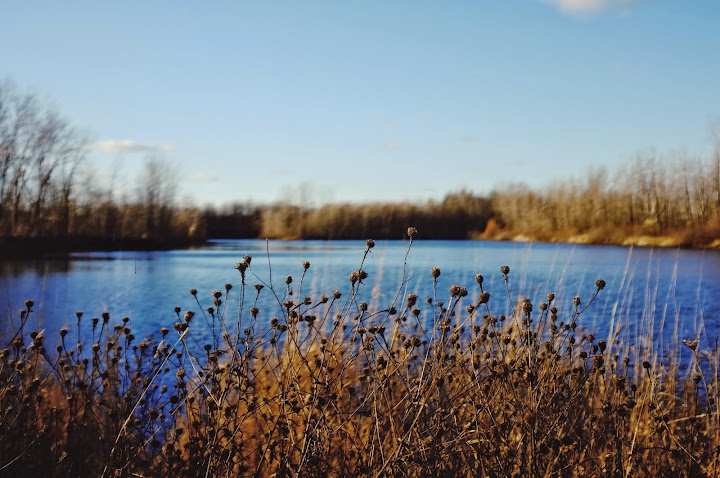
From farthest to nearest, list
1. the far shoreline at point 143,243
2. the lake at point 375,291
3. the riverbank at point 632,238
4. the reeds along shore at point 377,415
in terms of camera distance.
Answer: the riverbank at point 632,238 → the far shoreline at point 143,243 → the lake at point 375,291 → the reeds along shore at point 377,415

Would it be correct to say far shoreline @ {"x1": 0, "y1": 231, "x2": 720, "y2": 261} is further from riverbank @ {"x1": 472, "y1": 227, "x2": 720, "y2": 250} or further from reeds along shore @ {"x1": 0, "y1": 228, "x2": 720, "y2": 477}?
reeds along shore @ {"x1": 0, "y1": 228, "x2": 720, "y2": 477}

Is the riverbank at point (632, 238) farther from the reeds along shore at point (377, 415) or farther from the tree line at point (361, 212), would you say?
the reeds along shore at point (377, 415)

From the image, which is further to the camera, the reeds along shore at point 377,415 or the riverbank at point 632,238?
the riverbank at point 632,238

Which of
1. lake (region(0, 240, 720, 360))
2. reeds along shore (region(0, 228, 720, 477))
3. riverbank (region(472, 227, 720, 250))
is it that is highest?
riverbank (region(472, 227, 720, 250))

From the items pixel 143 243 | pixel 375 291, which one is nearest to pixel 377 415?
pixel 375 291

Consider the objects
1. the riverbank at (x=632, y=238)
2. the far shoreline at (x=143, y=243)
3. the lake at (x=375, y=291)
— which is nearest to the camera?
the lake at (x=375, y=291)

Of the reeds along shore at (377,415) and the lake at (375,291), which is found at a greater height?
the reeds along shore at (377,415)

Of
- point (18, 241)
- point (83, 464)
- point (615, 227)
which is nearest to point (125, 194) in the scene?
point (18, 241)

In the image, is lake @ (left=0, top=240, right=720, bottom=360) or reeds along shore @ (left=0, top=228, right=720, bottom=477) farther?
lake @ (left=0, top=240, right=720, bottom=360)

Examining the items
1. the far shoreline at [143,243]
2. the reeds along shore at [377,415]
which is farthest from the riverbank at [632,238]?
the reeds along shore at [377,415]

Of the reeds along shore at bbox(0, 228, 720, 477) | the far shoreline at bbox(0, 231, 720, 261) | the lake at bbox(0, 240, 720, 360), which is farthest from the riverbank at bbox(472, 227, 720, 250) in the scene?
the reeds along shore at bbox(0, 228, 720, 477)

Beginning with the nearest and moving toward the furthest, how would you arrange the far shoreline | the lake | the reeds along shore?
the reeds along shore, the lake, the far shoreline

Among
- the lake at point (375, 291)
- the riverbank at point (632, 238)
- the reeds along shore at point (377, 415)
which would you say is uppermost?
the riverbank at point (632, 238)

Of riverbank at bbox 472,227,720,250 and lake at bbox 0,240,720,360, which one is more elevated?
riverbank at bbox 472,227,720,250
